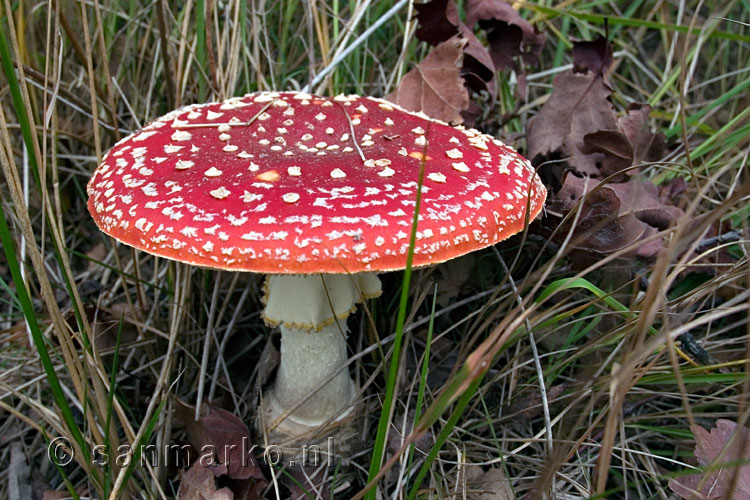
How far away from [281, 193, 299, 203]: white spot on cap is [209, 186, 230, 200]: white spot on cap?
198 mm

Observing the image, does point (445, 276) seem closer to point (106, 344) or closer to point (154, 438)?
point (154, 438)

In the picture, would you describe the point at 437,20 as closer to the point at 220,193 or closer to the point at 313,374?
the point at 220,193

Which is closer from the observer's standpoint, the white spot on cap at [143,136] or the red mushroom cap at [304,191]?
the red mushroom cap at [304,191]

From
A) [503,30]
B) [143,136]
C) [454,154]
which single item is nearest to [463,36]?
[503,30]

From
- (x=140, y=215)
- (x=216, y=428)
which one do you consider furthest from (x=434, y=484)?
(x=140, y=215)

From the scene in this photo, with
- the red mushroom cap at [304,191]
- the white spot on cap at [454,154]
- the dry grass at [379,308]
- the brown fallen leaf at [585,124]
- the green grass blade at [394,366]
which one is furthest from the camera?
the brown fallen leaf at [585,124]

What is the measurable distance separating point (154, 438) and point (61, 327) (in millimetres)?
917

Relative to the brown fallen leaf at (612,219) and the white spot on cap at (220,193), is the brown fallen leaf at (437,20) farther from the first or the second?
the white spot on cap at (220,193)

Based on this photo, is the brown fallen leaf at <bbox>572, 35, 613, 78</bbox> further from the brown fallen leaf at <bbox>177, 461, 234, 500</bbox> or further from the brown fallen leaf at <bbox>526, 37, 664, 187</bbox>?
the brown fallen leaf at <bbox>177, 461, 234, 500</bbox>

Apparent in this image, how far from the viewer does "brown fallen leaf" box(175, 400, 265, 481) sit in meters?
2.49

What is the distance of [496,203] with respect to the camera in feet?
6.62

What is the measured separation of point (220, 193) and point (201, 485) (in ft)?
4.32

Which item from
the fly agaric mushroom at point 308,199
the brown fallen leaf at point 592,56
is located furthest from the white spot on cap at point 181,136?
the brown fallen leaf at point 592,56

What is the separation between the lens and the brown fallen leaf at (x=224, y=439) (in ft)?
8.17
